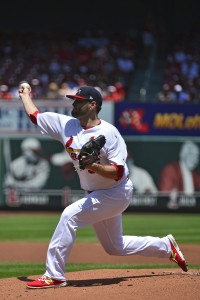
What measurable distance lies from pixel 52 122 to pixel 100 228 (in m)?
1.15

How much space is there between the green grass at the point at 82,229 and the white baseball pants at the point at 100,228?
185 centimetres

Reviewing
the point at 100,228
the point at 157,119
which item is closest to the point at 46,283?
the point at 100,228

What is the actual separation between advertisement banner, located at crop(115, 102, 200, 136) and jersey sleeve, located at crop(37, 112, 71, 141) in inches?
490

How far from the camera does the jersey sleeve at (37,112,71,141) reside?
689cm

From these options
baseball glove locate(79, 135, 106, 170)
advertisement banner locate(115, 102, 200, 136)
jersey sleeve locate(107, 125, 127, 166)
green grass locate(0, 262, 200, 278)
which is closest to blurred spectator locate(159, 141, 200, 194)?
advertisement banner locate(115, 102, 200, 136)

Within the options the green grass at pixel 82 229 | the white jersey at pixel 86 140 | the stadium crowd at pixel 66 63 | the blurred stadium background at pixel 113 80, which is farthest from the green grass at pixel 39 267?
the stadium crowd at pixel 66 63

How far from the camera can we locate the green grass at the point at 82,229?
9.37 metres

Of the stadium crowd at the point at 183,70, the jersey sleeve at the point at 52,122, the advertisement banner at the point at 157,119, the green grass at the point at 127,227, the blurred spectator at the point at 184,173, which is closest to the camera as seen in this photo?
the jersey sleeve at the point at 52,122

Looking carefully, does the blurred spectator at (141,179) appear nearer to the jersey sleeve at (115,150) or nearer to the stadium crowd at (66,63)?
the stadium crowd at (66,63)

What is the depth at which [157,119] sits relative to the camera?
19.3 metres

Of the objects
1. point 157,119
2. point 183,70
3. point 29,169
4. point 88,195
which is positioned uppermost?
point 183,70

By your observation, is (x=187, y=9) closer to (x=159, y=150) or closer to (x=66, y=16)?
(x=66, y=16)

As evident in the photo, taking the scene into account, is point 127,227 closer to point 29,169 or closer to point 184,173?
point 184,173

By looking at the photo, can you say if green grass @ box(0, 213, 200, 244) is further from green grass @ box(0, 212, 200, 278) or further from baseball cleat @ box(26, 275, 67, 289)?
baseball cleat @ box(26, 275, 67, 289)
